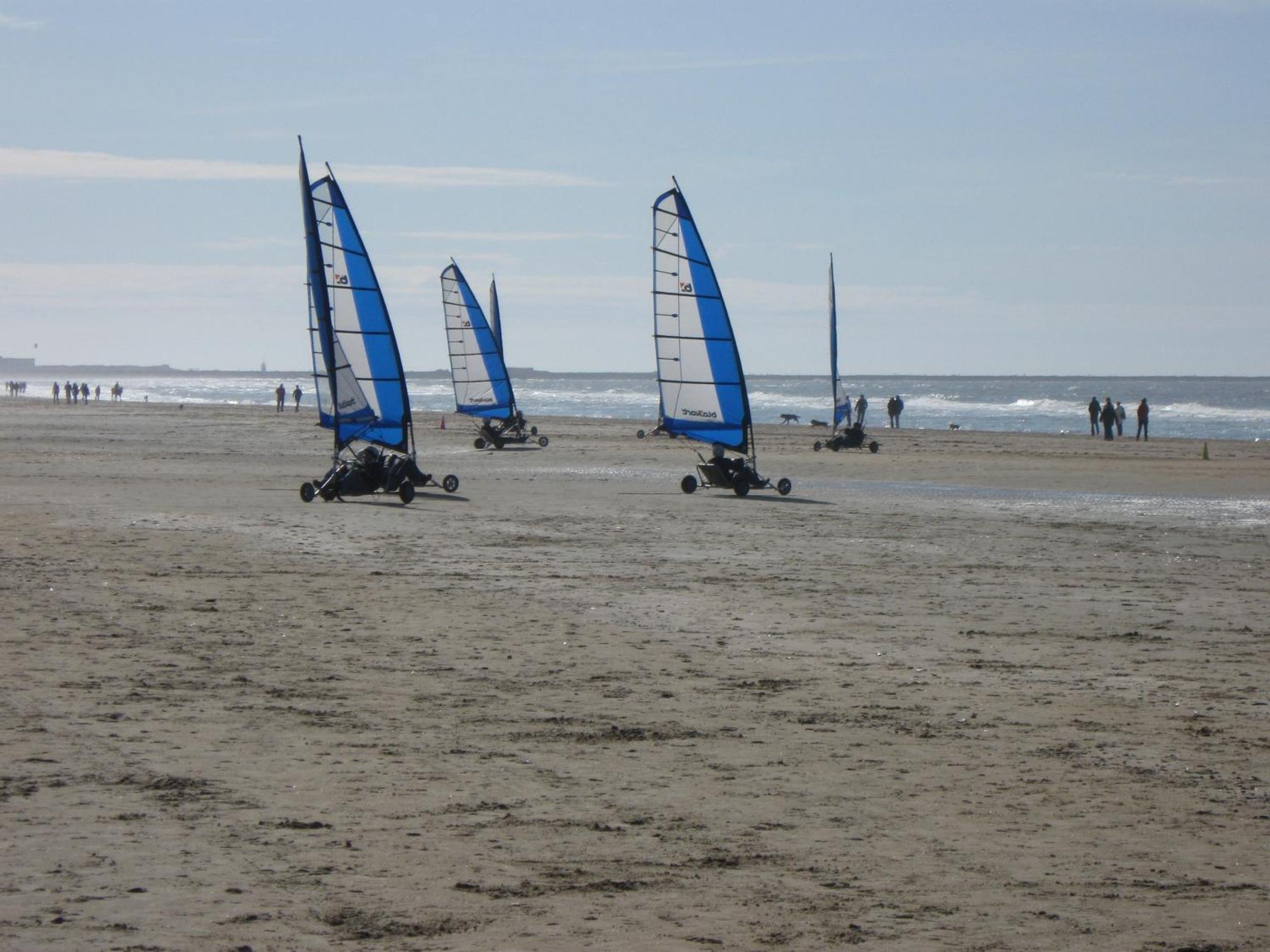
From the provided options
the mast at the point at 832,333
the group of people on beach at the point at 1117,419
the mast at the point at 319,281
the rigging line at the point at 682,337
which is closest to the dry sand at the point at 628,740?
the mast at the point at 319,281

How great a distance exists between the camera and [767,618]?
512 inches

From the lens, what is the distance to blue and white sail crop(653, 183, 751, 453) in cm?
2741

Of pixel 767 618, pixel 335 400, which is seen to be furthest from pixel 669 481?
pixel 767 618

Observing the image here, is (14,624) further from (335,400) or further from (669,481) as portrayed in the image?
(669,481)

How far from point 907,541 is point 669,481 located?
1164 centimetres

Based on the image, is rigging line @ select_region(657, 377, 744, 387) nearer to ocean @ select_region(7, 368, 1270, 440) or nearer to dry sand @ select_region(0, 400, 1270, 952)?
dry sand @ select_region(0, 400, 1270, 952)

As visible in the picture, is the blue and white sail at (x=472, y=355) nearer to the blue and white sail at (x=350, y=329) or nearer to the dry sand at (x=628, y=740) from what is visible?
the blue and white sail at (x=350, y=329)

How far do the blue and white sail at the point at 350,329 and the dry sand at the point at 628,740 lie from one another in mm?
A: 6390

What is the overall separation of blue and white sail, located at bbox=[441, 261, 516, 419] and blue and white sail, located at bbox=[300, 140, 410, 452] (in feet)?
59.3

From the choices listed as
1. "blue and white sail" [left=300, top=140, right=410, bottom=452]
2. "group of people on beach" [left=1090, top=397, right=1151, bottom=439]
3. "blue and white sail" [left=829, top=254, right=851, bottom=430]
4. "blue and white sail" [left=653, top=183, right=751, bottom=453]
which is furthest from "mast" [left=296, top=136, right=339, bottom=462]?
"group of people on beach" [left=1090, top=397, right=1151, bottom=439]

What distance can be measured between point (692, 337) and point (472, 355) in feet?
61.9

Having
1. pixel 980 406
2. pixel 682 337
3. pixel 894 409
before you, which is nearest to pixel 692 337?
pixel 682 337

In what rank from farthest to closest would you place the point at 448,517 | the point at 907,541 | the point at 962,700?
the point at 448,517 → the point at 907,541 → the point at 962,700

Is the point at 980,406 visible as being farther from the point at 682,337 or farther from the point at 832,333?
the point at 682,337
